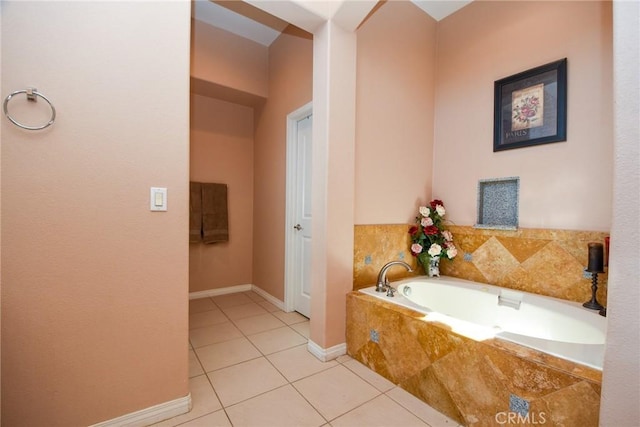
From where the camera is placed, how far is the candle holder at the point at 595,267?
159 centimetres

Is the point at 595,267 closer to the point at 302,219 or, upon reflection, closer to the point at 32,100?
the point at 302,219

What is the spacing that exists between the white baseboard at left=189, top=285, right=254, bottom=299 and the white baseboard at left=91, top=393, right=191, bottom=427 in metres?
1.96

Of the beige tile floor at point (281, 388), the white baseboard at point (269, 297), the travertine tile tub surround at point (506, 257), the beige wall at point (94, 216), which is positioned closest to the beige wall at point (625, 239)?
the beige tile floor at point (281, 388)

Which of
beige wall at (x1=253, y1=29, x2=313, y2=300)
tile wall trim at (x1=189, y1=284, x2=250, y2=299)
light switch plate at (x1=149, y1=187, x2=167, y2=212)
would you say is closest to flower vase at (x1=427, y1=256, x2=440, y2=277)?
beige wall at (x1=253, y1=29, x2=313, y2=300)

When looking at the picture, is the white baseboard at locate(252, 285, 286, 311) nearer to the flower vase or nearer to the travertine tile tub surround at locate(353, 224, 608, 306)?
the travertine tile tub surround at locate(353, 224, 608, 306)

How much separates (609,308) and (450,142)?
1.99 meters

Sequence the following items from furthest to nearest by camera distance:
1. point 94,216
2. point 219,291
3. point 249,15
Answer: point 219,291
point 249,15
point 94,216

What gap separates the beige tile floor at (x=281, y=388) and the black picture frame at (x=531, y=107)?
1.99 meters

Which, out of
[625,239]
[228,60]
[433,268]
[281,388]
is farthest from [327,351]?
[228,60]

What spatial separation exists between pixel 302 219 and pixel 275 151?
2.94ft

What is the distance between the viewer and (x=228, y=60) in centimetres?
298

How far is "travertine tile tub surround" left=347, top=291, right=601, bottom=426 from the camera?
1031mm

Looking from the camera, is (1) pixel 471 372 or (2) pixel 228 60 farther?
(2) pixel 228 60

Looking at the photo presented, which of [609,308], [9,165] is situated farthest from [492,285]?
[9,165]
